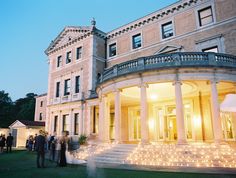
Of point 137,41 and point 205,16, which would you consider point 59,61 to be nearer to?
point 137,41

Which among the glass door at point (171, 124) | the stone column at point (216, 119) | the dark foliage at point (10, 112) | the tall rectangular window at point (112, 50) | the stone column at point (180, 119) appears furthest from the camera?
the dark foliage at point (10, 112)

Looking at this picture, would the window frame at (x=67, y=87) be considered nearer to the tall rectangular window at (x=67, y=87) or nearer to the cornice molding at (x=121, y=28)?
the tall rectangular window at (x=67, y=87)

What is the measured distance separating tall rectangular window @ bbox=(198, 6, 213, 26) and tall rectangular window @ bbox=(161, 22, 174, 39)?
2.80m

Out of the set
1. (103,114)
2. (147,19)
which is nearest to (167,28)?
(147,19)

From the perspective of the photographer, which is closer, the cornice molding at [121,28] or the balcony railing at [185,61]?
the balcony railing at [185,61]

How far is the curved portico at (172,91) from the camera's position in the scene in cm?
1321

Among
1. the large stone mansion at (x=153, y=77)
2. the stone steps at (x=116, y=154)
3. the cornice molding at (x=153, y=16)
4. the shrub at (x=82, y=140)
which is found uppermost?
the cornice molding at (x=153, y=16)

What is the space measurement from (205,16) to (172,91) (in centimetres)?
776

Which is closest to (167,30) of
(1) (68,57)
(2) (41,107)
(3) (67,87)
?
(1) (68,57)

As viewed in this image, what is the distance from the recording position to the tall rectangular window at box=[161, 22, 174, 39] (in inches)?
837

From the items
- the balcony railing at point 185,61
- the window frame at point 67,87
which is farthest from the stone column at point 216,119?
the window frame at point 67,87

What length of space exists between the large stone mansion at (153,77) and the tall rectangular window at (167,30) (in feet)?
0.10

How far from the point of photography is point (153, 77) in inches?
549

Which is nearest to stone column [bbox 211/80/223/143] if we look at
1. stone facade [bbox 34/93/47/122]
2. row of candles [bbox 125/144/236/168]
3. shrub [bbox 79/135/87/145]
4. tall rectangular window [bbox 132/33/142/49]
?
row of candles [bbox 125/144/236/168]
